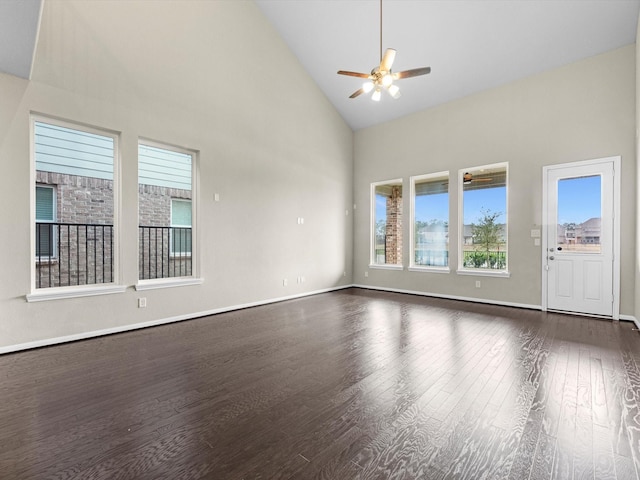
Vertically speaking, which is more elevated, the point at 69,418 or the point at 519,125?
the point at 519,125

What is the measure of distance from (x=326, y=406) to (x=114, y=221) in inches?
137

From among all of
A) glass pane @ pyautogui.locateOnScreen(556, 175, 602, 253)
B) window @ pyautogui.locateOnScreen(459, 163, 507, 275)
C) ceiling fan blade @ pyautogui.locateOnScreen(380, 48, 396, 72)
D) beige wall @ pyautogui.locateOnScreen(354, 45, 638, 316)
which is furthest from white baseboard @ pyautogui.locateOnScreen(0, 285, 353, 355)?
glass pane @ pyautogui.locateOnScreen(556, 175, 602, 253)

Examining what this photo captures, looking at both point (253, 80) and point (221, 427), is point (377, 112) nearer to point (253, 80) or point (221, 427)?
point (253, 80)

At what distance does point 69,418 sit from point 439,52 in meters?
6.54

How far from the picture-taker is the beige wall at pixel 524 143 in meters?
4.52

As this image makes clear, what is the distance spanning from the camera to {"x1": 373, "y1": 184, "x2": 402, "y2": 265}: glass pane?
7.13m

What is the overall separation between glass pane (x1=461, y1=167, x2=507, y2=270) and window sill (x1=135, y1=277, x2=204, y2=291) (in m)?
4.87

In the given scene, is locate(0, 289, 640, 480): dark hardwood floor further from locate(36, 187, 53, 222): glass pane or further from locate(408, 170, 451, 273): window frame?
locate(408, 170, 451, 273): window frame

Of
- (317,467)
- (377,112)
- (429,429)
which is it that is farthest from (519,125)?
(317,467)

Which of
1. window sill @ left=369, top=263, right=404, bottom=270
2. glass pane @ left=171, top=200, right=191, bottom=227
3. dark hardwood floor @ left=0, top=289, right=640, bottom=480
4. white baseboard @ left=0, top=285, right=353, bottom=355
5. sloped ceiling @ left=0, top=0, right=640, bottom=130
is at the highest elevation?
sloped ceiling @ left=0, top=0, right=640, bottom=130

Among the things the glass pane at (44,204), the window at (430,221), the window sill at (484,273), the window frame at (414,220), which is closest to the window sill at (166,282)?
the glass pane at (44,204)

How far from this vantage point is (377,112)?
6910 mm

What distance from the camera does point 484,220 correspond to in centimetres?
588

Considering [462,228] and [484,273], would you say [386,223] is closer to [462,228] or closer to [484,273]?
[462,228]
